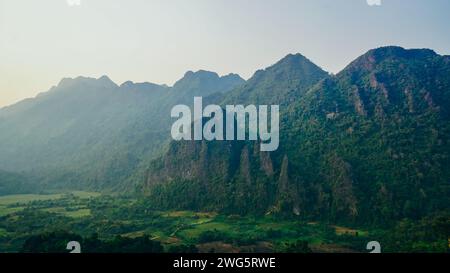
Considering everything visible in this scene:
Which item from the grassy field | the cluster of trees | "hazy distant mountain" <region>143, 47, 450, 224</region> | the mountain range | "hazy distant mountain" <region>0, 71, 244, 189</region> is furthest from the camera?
"hazy distant mountain" <region>0, 71, 244, 189</region>

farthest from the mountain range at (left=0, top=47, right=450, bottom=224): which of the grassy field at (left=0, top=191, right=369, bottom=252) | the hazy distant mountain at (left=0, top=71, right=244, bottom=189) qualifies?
the grassy field at (left=0, top=191, right=369, bottom=252)

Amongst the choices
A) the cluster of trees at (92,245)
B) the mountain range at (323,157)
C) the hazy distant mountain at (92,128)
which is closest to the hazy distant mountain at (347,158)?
the mountain range at (323,157)

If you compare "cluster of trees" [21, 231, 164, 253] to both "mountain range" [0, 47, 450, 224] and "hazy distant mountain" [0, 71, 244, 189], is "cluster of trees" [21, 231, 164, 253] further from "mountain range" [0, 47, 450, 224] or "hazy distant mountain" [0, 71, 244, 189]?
"hazy distant mountain" [0, 71, 244, 189]

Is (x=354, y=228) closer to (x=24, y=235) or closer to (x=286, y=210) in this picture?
(x=286, y=210)

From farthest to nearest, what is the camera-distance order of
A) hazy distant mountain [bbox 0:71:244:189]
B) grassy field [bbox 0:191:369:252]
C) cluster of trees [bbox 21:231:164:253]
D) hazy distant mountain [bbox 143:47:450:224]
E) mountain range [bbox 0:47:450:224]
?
hazy distant mountain [bbox 0:71:244:189]
mountain range [bbox 0:47:450:224]
hazy distant mountain [bbox 143:47:450:224]
grassy field [bbox 0:191:369:252]
cluster of trees [bbox 21:231:164:253]

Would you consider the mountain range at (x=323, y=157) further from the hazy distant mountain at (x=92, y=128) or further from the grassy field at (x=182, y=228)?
the grassy field at (x=182, y=228)

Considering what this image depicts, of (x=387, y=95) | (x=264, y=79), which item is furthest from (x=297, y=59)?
(x=387, y=95)

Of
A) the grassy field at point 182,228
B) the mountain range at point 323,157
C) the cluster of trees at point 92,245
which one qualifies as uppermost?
the mountain range at point 323,157
